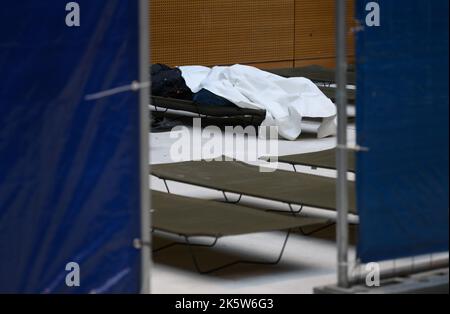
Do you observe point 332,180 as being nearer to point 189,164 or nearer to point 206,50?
point 189,164

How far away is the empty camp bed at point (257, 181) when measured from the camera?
686cm

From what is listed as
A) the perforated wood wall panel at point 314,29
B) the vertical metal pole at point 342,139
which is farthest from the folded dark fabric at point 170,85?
the vertical metal pole at point 342,139

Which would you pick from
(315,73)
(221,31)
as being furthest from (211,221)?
(221,31)

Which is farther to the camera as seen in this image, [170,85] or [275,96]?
[170,85]

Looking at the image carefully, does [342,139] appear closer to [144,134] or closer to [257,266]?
[144,134]

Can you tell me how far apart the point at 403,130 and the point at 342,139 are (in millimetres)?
290

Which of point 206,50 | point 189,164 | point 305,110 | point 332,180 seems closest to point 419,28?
point 332,180

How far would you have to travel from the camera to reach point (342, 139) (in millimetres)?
5160

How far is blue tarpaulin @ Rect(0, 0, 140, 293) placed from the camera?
15.1ft

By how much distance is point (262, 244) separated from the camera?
675 centimetres

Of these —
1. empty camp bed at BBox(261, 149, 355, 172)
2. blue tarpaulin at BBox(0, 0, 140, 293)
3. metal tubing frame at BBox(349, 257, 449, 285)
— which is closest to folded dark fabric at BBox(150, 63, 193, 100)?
empty camp bed at BBox(261, 149, 355, 172)

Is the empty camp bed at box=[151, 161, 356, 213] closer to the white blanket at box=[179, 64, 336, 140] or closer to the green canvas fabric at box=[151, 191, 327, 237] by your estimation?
the green canvas fabric at box=[151, 191, 327, 237]
